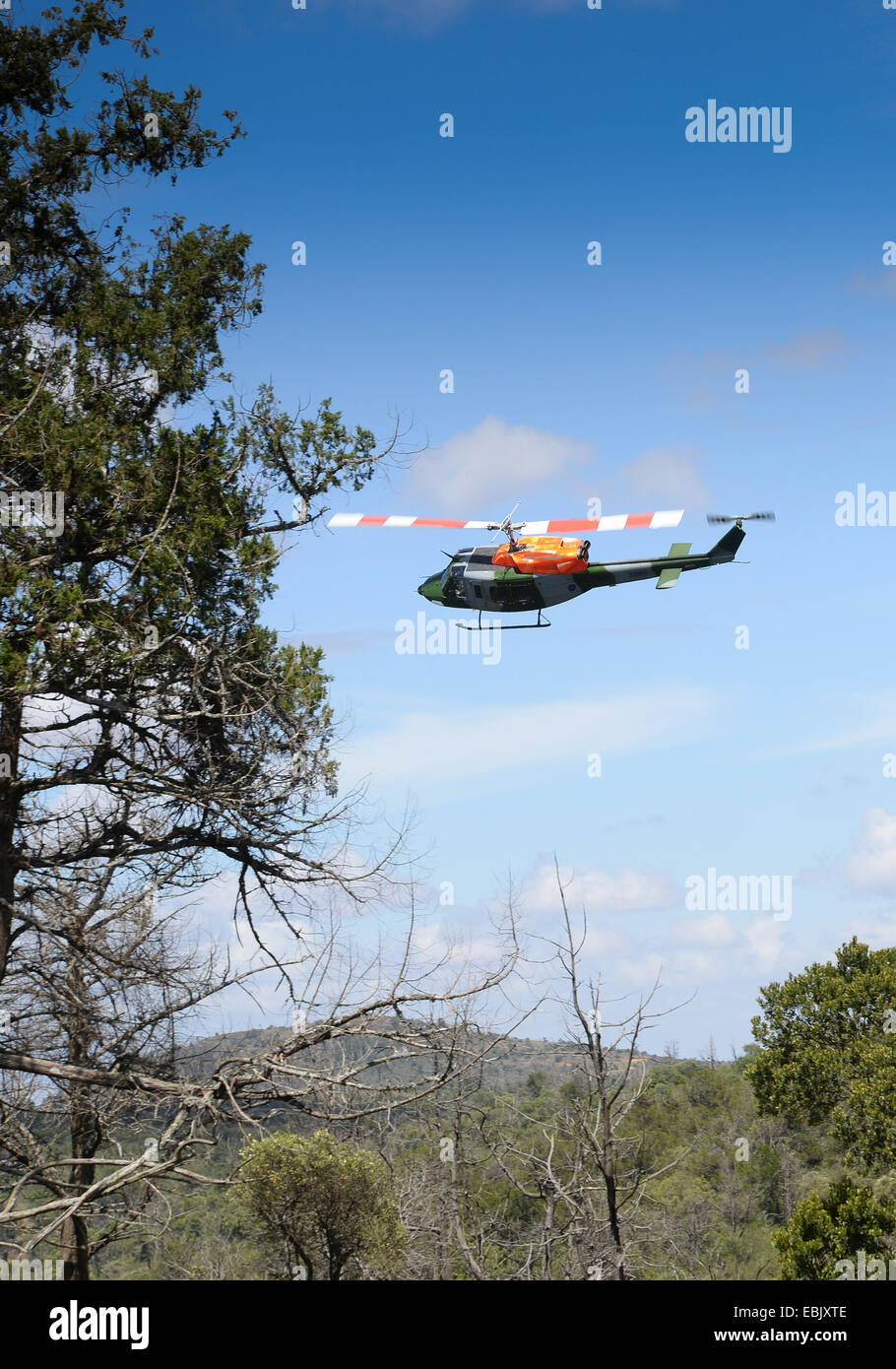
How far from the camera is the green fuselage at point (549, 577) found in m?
18.7

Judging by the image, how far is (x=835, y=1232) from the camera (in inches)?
916

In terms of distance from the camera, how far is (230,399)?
15.8 m

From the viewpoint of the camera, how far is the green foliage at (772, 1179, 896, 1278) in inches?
907

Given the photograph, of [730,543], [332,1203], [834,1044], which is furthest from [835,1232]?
[730,543]

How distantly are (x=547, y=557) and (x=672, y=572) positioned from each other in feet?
6.47

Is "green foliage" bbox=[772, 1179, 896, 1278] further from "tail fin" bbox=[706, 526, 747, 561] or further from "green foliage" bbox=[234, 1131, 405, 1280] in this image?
"tail fin" bbox=[706, 526, 747, 561]

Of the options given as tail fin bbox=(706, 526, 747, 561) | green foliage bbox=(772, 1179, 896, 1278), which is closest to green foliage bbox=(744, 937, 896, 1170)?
green foliage bbox=(772, 1179, 896, 1278)

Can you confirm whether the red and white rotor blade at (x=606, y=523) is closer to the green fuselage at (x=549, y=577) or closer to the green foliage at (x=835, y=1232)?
the green fuselage at (x=549, y=577)

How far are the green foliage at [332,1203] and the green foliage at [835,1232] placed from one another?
8.22 metres

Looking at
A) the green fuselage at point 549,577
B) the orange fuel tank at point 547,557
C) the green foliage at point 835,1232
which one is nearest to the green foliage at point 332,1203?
the green foliage at point 835,1232

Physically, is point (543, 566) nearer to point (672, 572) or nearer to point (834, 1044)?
point (672, 572)

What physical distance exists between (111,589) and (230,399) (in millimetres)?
3581
